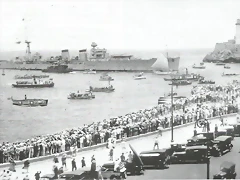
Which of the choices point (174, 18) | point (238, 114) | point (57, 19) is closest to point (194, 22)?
point (174, 18)

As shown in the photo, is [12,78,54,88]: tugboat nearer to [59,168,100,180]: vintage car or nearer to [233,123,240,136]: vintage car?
[59,168,100,180]: vintage car

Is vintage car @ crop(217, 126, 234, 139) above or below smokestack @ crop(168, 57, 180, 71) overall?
below

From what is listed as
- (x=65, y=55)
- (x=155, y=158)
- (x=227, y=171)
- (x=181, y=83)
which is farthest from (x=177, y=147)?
(x=65, y=55)

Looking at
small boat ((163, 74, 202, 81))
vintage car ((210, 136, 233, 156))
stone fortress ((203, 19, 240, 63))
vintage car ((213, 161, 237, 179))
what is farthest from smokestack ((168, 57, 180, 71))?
vintage car ((213, 161, 237, 179))

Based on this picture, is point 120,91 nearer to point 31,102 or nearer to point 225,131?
point 31,102

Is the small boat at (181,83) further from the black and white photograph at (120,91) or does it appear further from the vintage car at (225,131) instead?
the vintage car at (225,131)
